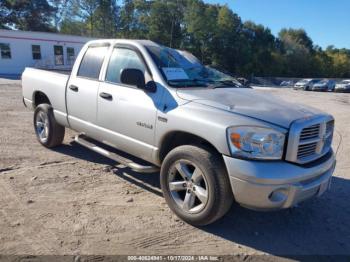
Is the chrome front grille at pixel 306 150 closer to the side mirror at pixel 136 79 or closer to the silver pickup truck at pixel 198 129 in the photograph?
the silver pickup truck at pixel 198 129

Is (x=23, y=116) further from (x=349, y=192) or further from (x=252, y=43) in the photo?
(x=252, y=43)

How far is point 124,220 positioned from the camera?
363cm

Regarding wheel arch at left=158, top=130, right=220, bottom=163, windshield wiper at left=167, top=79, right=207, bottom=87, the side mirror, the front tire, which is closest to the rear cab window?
the side mirror

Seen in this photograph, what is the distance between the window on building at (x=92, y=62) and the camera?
4784mm

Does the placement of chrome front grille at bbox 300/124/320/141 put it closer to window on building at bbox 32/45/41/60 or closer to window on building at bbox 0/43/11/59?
window on building at bbox 0/43/11/59

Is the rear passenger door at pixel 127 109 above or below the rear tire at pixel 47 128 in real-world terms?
above

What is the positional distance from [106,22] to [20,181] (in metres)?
62.5

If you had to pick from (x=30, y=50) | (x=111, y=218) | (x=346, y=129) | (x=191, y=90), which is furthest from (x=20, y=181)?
(x=30, y=50)

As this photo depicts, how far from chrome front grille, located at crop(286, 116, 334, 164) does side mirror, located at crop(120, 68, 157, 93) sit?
64.6 inches

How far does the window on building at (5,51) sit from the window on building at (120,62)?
28.7 meters

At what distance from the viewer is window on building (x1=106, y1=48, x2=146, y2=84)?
4281 mm

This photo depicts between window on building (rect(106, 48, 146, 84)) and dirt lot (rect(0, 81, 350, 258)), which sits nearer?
dirt lot (rect(0, 81, 350, 258))

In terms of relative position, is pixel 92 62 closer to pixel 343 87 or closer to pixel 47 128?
pixel 47 128

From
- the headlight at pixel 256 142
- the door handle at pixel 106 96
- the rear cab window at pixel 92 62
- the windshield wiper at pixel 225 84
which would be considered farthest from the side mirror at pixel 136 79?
the headlight at pixel 256 142
